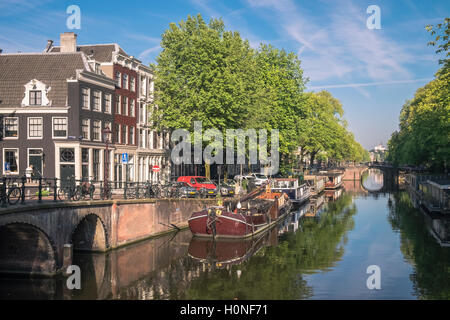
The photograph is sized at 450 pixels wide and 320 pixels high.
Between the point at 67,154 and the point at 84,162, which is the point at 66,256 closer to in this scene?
the point at 67,154

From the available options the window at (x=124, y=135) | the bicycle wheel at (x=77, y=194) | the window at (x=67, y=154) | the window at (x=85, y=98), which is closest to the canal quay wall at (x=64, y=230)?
the bicycle wheel at (x=77, y=194)

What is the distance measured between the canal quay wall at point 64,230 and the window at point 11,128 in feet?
54.4

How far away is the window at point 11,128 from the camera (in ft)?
137

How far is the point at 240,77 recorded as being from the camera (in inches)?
1934

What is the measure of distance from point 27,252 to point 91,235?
5.87 m

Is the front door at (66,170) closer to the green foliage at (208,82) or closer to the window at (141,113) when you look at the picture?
the green foliage at (208,82)

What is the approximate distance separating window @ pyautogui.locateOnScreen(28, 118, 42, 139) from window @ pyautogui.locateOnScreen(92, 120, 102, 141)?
186 inches

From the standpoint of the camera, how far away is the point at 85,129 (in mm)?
43625

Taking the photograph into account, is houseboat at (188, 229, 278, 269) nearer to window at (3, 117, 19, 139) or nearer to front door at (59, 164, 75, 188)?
front door at (59, 164, 75, 188)

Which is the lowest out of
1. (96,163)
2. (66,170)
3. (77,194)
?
(77,194)

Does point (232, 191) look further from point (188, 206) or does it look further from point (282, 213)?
point (188, 206)

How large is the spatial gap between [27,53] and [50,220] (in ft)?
91.6

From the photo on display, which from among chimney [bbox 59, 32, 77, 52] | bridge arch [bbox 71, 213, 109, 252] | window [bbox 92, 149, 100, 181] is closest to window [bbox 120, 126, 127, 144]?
window [bbox 92, 149, 100, 181]

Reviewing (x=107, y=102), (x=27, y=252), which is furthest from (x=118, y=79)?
(x=27, y=252)
